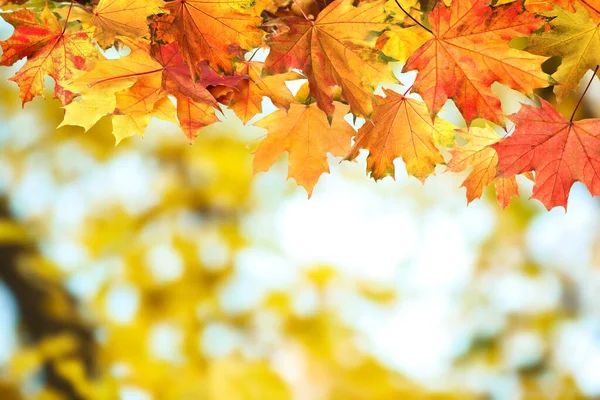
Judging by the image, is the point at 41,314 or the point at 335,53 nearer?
the point at 335,53

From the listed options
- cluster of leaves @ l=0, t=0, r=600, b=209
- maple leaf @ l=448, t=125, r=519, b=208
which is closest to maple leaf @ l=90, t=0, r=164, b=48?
cluster of leaves @ l=0, t=0, r=600, b=209

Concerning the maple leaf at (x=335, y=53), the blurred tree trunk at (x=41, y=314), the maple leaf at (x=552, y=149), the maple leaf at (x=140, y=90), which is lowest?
the blurred tree trunk at (x=41, y=314)

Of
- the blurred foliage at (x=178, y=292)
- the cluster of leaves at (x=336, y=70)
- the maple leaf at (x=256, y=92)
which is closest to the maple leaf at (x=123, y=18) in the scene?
the cluster of leaves at (x=336, y=70)

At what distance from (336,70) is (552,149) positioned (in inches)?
9.9

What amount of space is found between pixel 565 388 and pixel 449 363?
2.66ft

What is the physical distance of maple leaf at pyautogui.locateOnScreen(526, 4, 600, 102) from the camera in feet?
1.69

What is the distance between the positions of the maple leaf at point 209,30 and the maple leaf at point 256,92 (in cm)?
6

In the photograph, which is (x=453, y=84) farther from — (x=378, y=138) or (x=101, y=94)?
(x=101, y=94)

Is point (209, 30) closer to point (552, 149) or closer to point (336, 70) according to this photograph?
point (336, 70)

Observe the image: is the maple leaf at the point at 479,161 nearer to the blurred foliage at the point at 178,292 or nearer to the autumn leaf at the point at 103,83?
the autumn leaf at the point at 103,83

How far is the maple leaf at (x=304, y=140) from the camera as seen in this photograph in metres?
0.61

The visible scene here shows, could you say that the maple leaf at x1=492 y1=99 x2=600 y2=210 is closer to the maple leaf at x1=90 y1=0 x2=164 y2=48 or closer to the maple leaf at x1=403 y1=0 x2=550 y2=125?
the maple leaf at x1=403 y1=0 x2=550 y2=125

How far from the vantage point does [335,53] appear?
52 centimetres

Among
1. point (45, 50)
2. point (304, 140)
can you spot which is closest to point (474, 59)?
point (304, 140)
